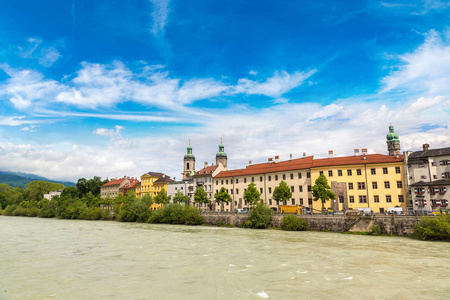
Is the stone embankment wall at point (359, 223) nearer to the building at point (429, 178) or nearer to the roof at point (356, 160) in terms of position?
the building at point (429, 178)

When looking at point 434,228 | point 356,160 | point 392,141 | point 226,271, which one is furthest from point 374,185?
point 226,271

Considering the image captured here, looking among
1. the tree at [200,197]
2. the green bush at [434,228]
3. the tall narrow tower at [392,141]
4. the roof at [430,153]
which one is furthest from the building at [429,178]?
the tree at [200,197]

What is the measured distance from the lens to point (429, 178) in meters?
45.0

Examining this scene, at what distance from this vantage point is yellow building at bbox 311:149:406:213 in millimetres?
47688

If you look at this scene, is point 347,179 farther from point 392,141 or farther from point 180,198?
point 180,198

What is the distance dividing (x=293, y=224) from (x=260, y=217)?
223 inches

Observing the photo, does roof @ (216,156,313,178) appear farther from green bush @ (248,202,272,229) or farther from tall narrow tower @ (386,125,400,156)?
tall narrow tower @ (386,125,400,156)

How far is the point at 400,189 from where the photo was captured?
47.2m

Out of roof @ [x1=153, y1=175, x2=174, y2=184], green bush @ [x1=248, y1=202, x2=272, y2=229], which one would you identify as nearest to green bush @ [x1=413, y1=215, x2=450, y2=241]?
green bush @ [x1=248, y1=202, x2=272, y2=229]

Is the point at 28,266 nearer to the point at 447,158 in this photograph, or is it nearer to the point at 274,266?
the point at 274,266

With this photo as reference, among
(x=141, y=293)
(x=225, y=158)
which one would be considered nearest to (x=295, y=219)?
(x=141, y=293)

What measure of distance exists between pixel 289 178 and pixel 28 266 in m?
47.9

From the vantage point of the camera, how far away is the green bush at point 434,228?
29.7 meters

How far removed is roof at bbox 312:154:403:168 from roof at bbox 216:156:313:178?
7.67ft
